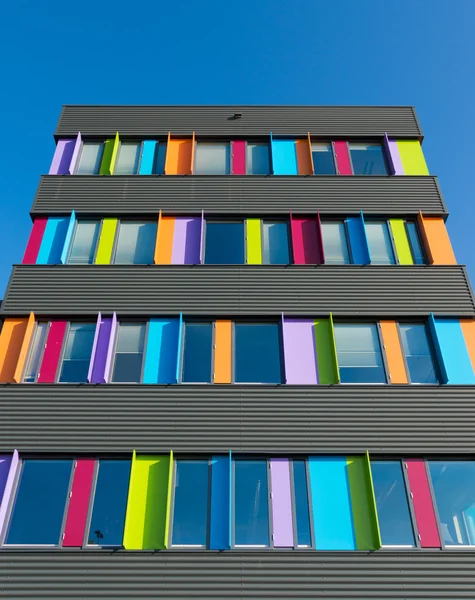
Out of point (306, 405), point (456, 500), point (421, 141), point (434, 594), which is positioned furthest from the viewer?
point (421, 141)

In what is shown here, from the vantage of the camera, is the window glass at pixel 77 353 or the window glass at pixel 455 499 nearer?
the window glass at pixel 455 499

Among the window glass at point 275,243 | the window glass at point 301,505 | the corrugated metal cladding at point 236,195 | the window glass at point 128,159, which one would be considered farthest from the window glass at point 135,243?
the window glass at point 301,505

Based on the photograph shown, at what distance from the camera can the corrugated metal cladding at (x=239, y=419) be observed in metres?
14.3

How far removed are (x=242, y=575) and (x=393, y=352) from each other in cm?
701

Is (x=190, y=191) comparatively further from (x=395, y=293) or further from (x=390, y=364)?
(x=390, y=364)

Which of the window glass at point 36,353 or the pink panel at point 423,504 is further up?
the window glass at point 36,353

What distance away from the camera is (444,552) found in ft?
42.1

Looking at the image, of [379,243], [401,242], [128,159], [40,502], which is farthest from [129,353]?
[401,242]

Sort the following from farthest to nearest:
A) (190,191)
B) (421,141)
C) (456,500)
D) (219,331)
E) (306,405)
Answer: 1. (421,141)
2. (190,191)
3. (219,331)
4. (306,405)
5. (456,500)

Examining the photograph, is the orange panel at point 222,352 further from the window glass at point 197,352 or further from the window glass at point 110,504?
the window glass at point 110,504

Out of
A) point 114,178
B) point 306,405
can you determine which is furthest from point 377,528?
point 114,178

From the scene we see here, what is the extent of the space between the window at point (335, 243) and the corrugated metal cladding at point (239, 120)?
4.51 metres

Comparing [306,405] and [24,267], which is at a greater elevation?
[24,267]

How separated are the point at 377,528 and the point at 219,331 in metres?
6.51
